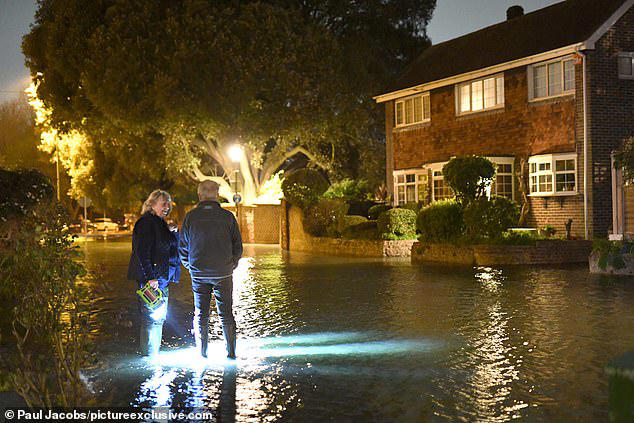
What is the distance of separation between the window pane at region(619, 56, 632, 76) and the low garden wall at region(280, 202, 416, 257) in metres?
8.42

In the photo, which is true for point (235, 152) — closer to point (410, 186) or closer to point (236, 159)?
point (236, 159)

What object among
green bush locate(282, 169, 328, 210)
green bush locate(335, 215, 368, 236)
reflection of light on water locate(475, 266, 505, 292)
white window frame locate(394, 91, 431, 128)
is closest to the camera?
reflection of light on water locate(475, 266, 505, 292)

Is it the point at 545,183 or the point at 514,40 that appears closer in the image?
the point at 545,183

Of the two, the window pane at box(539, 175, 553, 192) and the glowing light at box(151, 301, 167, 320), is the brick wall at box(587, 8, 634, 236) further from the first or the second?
the glowing light at box(151, 301, 167, 320)

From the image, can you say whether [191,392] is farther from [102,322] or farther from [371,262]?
[371,262]

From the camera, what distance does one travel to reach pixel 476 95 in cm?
3234

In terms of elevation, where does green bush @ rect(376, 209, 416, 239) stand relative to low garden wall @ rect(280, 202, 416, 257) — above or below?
above

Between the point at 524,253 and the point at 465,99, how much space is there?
445 inches

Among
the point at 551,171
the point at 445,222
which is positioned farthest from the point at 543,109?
the point at 445,222

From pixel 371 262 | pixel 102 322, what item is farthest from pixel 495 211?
pixel 102 322

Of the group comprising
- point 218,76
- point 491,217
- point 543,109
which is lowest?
point 491,217

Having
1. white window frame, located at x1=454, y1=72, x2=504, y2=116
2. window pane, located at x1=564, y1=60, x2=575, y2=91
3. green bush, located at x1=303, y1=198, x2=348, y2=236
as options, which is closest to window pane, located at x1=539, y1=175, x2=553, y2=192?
window pane, located at x1=564, y1=60, x2=575, y2=91

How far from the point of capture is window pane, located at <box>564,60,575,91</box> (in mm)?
27722

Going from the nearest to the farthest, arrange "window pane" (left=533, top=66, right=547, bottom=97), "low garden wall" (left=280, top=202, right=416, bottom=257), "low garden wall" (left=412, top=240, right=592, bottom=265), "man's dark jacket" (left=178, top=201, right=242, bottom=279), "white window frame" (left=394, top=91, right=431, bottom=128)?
"man's dark jacket" (left=178, top=201, right=242, bottom=279) < "low garden wall" (left=412, top=240, right=592, bottom=265) < "low garden wall" (left=280, top=202, right=416, bottom=257) < "window pane" (left=533, top=66, right=547, bottom=97) < "white window frame" (left=394, top=91, right=431, bottom=128)
